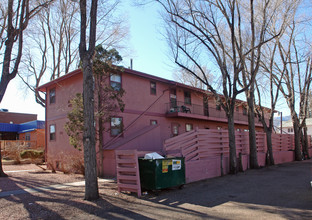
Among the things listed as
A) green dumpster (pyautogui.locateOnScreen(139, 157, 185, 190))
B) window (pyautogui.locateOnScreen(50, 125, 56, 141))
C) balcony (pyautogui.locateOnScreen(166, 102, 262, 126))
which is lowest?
green dumpster (pyautogui.locateOnScreen(139, 157, 185, 190))

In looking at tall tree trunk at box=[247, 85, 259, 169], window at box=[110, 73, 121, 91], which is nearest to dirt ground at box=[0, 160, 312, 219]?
tall tree trunk at box=[247, 85, 259, 169]

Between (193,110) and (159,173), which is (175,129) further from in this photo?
(159,173)

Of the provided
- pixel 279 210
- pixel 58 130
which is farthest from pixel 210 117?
pixel 279 210

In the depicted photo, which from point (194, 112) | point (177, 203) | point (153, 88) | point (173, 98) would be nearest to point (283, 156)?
point (194, 112)

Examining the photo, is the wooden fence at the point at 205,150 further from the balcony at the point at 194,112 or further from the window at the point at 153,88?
the window at the point at 153,88

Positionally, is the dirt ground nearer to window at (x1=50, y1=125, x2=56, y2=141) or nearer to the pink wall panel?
the pink wall panel

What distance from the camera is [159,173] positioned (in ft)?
28.0

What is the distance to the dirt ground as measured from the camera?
622cm

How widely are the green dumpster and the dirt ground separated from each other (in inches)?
12.8

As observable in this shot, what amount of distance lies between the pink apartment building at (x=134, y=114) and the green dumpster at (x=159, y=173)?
4465mm

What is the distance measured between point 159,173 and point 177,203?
138cm

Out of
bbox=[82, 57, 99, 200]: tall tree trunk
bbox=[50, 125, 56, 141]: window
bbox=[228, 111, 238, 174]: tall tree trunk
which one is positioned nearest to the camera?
bbox=[82, 57, 99, 200]: tall tree trunk

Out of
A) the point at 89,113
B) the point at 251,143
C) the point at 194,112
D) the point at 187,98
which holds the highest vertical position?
the point at 187,98

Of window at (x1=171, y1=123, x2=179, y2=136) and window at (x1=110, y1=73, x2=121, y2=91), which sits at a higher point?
window at (x1=110, y1=73, x2=121, y2=91)
